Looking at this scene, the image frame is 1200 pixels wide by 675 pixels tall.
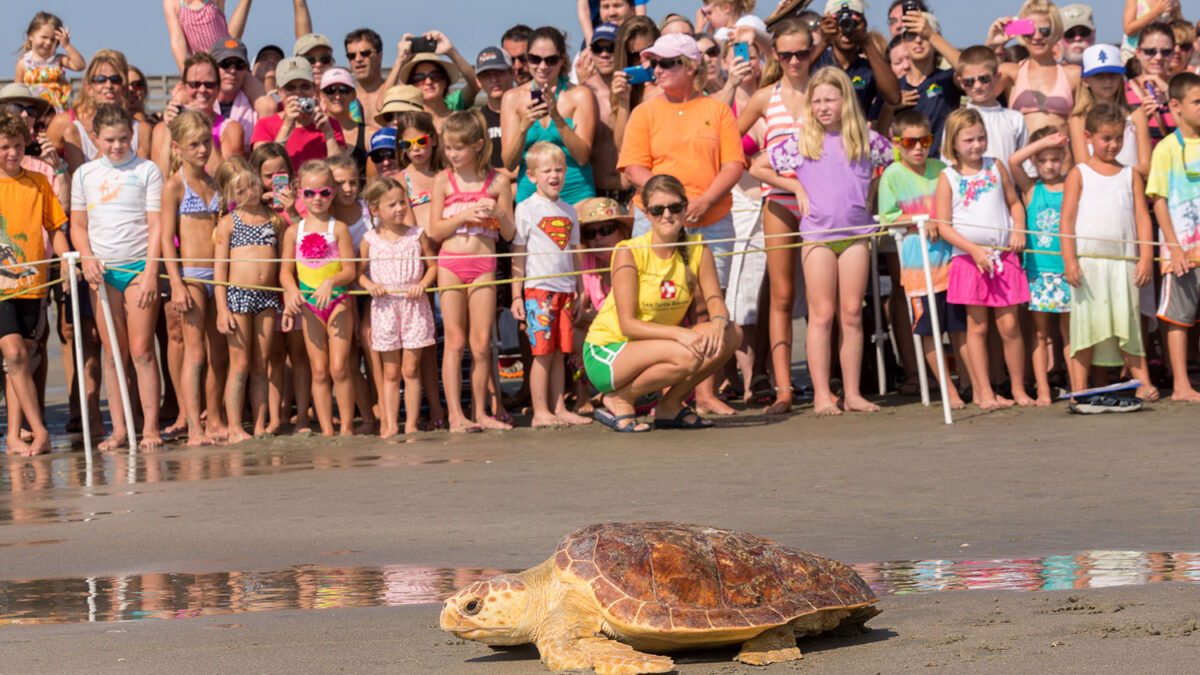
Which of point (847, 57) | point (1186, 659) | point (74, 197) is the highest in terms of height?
point (847, 57)

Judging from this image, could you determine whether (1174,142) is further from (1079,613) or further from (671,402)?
(1079,613)

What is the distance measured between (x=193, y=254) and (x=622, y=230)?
2.89 metres

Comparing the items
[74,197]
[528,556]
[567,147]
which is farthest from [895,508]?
[74,197]

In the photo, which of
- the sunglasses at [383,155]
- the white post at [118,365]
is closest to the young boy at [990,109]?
the sunglasses at [383,155]

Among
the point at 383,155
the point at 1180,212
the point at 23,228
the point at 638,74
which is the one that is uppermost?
the point at 638,74

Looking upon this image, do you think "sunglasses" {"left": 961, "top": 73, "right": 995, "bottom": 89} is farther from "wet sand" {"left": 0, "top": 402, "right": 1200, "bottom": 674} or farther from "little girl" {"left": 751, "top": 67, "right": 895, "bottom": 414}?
"wet sand" {"left": 0, "top": 402, "right": 1200, "bottom": 674}

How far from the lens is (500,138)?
1041 cm

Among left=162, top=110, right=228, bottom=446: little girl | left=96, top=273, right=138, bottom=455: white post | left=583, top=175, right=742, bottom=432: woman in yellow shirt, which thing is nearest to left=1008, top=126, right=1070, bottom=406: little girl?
left=583, top=175, right=742, bottom=432: woman in yellow shirt

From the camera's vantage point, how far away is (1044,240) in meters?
9.50

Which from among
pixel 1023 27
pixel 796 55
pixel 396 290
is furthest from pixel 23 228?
pixel 1023 27

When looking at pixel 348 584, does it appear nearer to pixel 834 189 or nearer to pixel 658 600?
pixel 658 600

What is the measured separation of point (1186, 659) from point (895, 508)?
272 centimetres

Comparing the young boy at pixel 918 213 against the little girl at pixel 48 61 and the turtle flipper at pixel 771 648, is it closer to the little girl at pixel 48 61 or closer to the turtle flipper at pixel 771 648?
the turtle flipper at pixel 771 648

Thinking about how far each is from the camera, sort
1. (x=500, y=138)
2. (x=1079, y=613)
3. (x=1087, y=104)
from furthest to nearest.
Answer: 1. (x=500, y=138)
2. (x=1087, y=104)
3. (x=1079, y=613)
